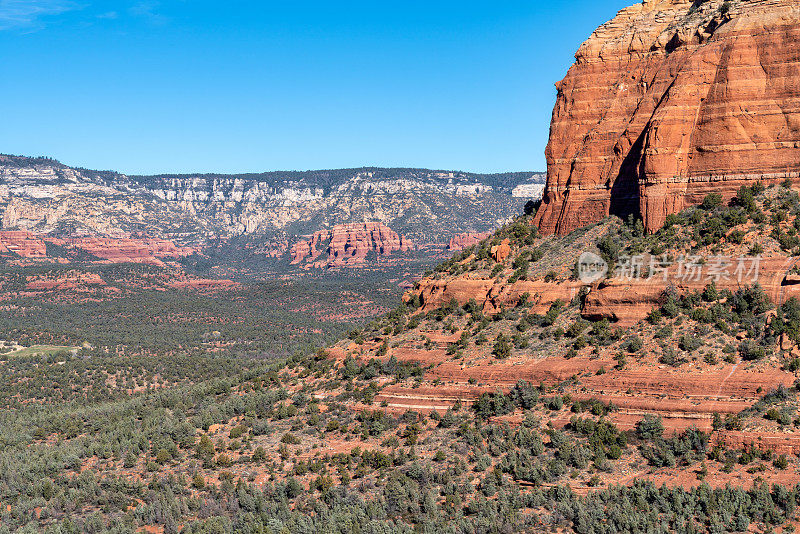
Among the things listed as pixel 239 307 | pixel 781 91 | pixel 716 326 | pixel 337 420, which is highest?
pixel 781 91

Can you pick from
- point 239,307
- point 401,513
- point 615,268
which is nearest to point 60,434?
point 401,513

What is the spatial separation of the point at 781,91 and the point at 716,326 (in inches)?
668

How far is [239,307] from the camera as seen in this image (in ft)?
532

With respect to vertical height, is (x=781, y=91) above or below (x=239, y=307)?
above

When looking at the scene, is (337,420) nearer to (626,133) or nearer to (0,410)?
(626,133)

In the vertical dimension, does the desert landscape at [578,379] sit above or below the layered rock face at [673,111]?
below

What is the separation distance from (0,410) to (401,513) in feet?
181

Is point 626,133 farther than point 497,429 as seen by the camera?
Yes

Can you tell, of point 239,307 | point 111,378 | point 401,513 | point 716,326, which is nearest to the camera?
point 401,513

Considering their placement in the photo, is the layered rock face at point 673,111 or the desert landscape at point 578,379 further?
the layered rock face at point 673,111

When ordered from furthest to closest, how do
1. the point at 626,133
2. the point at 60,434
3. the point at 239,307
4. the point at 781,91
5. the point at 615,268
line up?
the point at 239,307, the point at 60,434, the point at 626,133, the point at 615,268, the point at 781,91

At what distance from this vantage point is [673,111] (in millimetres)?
46906

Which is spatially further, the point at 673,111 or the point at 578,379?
the point at 673,111

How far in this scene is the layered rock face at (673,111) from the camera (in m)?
45.1
